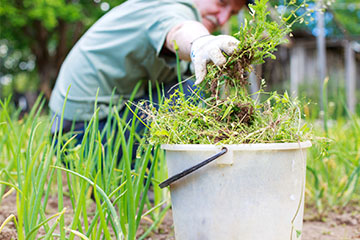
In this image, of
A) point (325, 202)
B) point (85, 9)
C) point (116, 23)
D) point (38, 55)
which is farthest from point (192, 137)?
point (38, 55)

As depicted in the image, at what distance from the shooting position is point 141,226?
3.78 ft

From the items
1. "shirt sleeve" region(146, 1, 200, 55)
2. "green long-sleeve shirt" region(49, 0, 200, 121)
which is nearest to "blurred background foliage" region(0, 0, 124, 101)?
"green long-sleeve shirt" region(49, 0, 200, 121)

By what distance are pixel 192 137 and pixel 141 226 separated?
0.54 metres

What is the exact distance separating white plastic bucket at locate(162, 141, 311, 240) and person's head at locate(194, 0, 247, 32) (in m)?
1.07

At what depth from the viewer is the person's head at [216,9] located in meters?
1.62

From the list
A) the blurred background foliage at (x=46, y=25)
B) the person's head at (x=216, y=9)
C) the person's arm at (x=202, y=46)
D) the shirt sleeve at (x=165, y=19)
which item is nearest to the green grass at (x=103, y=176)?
the person's arm at (x=202, y=46)

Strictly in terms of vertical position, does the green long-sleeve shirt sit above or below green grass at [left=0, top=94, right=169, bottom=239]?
above

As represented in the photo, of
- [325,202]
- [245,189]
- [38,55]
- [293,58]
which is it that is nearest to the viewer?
[245,189]

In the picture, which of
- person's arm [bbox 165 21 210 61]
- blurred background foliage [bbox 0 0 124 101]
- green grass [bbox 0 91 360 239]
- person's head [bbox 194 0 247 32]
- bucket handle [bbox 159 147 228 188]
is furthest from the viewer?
blurred background foliage [bbox 0 0 124 101]

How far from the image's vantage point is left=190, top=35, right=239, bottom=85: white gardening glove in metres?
0.76

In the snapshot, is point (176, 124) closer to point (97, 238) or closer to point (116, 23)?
point (97, 238)

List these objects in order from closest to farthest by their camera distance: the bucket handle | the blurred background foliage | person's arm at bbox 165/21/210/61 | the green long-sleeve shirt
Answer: the bucket handle
person's arm at bbox 165/21/210/61
the green long-sleeve shirt
the blurred background foliage

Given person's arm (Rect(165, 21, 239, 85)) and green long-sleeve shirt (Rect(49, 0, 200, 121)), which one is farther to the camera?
green long-sleeve shirt (Rect(49, 0, 200, 121))

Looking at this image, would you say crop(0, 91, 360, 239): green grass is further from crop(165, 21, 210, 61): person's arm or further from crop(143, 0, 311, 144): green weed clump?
crop(165, 21, 210, 61): person's arm
